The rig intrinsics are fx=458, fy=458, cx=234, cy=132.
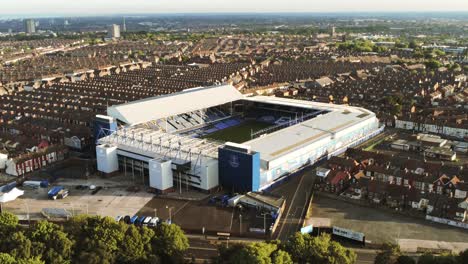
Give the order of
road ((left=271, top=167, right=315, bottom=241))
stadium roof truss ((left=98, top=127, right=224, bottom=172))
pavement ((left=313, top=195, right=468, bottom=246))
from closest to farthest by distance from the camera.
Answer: pavement ((left=313, top=195, right=468, bottom=246))
road ((left=271, top=167, right=315, bottom=241))
stadium roof truss ((left=98, top=127, right=224, bottom=172))

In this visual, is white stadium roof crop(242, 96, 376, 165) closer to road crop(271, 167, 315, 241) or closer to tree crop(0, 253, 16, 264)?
road crop(271, 167, 315, 241)

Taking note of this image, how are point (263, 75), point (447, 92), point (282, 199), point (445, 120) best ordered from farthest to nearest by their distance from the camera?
point (263, 75)
point (447, 92)
point (445, 120)
point (282, 199)

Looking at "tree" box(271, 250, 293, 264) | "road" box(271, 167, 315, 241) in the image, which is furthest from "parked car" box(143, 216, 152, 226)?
"tree" box(271, 250, 293, 264)

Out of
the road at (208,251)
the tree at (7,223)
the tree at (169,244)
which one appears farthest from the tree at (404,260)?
the tree at (7,223)

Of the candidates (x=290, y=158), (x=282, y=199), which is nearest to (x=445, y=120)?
(x=290, y=158)

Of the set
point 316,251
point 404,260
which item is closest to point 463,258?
point 404,260

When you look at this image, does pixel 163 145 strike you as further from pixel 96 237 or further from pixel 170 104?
pixel 96 237

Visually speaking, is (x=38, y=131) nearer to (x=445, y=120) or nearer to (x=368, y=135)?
(x=368, y=135)
